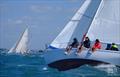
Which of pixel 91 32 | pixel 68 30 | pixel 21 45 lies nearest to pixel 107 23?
pixel 91 32

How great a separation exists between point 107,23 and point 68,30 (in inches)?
133

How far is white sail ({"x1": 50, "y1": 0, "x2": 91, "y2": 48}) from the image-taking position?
144ft

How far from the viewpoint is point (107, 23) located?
4353 centimetres

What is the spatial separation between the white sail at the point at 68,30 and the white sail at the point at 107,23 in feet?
5.33

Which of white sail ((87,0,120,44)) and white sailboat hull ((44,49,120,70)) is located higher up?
white sail ((87,0,120,44))

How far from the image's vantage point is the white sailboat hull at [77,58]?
41.0 meters

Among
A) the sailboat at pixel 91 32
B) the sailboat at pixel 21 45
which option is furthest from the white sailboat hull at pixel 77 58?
the sailboat at pixel 21 45

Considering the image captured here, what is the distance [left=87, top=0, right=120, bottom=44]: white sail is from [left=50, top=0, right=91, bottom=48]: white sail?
1625 mm

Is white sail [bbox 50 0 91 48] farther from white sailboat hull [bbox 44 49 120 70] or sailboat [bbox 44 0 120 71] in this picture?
white sailboat hull [bbox 44 49 120 70]

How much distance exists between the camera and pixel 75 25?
4453cm

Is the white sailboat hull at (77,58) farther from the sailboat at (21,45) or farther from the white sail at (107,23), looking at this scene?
the sailboat at (21,45)

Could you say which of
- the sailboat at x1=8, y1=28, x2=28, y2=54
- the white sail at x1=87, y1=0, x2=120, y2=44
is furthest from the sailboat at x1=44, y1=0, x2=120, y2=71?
the sailboat at x1=8, y1=28, x2=28, y2=54

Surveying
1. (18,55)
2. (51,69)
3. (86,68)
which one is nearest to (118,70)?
(86,68)

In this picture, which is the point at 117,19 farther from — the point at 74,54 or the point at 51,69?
the point at 51,69
